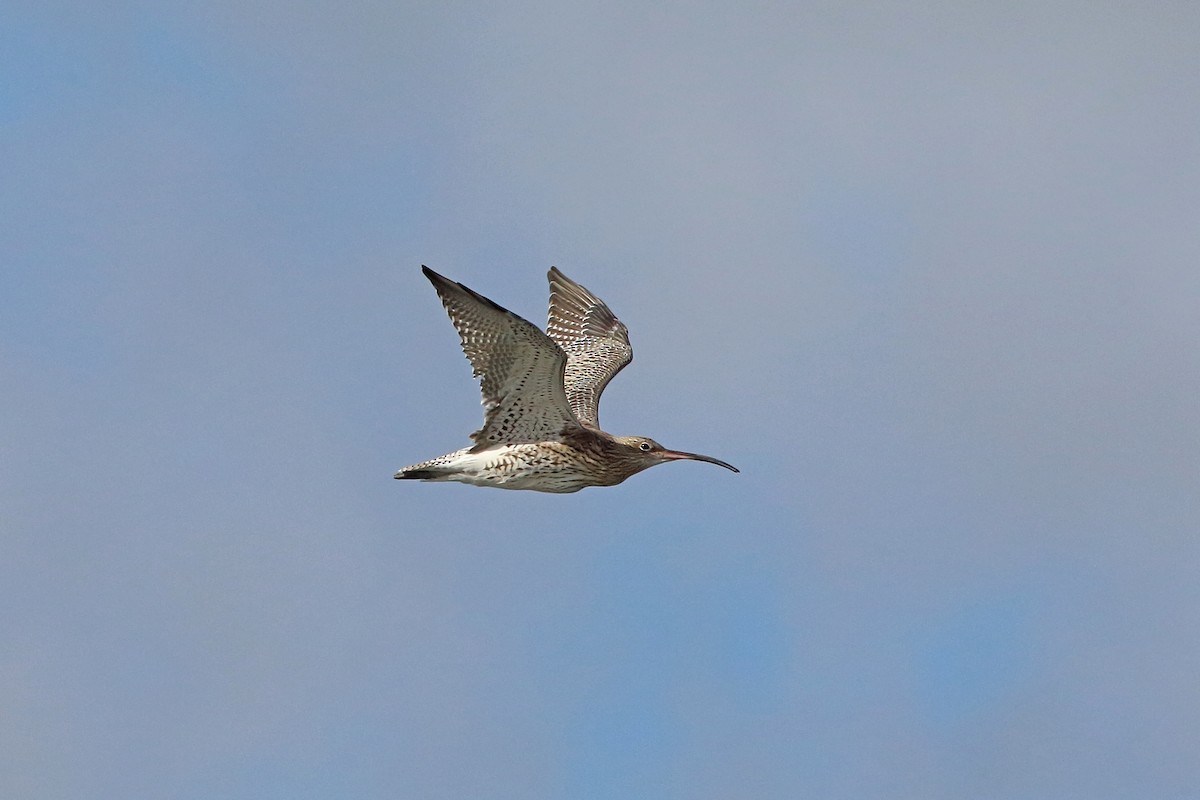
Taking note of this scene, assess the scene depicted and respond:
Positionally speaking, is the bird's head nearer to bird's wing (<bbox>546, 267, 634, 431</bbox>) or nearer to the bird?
the bird

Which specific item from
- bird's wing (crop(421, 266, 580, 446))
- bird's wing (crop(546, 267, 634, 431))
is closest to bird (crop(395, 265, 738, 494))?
bird's wing (crop(421, 266, 580, 446))

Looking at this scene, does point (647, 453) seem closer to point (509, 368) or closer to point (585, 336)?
point (509, 368)

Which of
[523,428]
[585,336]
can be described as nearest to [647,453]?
[523,428]

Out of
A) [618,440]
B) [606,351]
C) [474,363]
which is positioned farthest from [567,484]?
[606,351]

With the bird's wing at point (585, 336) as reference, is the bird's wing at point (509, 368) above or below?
below

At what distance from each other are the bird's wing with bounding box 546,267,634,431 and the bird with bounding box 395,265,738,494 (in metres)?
1.31

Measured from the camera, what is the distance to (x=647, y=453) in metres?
21.1

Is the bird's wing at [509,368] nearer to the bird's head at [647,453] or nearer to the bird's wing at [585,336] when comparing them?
the bird's head at [647,453]

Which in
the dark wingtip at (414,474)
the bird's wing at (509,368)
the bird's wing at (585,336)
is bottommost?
the dark wingtip at (414,474)

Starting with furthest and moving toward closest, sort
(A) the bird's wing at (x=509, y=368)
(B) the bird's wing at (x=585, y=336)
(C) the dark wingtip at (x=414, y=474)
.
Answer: (B) the bird's wing at (x=585, y=336), (C) the dark wingtip at (x=414, y=474), (A) the bird's wing at (x=509, y=368)

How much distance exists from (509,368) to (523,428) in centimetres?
109

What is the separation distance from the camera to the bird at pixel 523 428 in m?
19.0

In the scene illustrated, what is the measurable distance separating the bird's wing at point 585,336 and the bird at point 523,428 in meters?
1.31

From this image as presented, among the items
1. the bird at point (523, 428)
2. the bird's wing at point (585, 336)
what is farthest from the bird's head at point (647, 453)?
the bird's wing at point (585, 336)
